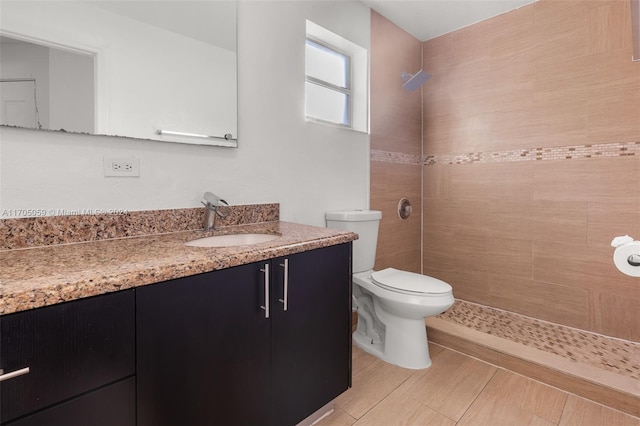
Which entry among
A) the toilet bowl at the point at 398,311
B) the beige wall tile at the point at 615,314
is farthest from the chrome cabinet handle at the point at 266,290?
the beige wall tile at the point at 615,314

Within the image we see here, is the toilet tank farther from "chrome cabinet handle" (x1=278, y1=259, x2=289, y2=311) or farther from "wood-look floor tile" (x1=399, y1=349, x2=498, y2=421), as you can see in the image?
"chrome cabinet handle" (x1=278, y1=259, x2=289, y2=311)

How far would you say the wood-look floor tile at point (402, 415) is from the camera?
56.7 inches

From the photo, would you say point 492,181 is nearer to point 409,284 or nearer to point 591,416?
point 409,284

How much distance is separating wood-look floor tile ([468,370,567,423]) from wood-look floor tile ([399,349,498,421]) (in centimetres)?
5

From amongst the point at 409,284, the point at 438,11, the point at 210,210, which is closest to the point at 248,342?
the point at 210,210

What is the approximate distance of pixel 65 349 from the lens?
71 centimetres

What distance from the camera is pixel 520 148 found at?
244 centimetres

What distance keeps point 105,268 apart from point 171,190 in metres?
0.70

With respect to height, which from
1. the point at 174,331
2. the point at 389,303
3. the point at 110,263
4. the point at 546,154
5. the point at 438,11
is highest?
the point at 438,11

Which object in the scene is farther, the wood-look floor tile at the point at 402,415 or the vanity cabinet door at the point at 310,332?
the wood-look floor tile at the point at 402,415

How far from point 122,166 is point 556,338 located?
268cm

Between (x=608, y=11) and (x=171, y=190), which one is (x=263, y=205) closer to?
(x=171, y=190)

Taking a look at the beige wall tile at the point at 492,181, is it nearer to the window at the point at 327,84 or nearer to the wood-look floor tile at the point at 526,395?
the window at the point at 327,84

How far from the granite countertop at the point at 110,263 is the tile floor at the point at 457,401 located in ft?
2.82
